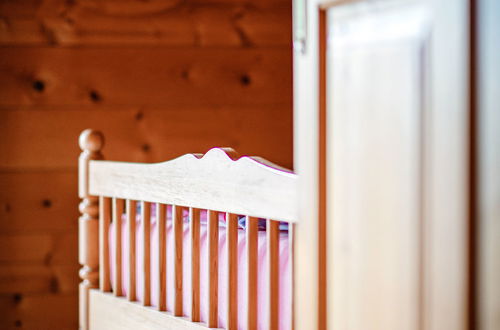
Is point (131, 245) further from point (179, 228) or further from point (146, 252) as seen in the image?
point (179, 228)

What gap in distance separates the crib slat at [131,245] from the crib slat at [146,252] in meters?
0.05

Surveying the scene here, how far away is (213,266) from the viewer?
1193 mm

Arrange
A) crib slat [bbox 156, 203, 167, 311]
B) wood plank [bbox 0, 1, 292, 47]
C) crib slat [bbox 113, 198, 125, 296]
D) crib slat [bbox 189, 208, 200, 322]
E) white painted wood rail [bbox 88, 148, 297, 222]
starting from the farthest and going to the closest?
1. wood plank [bbox 0, 1, 292, 47]
2. crib slat [bbox 113, 198, 125, 296]
3. crib slat [bbox 156, 203, 167, 311]
4. crib slat [bbox 189, 208, 200, 322]
5. white painted wood rail [bbox 88, 148, 297, 222]

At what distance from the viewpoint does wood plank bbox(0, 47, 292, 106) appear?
217 cm

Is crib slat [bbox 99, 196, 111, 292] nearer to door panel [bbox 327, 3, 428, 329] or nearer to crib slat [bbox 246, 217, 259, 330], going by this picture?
crib slat [bbox 246, 217, 259, 330]

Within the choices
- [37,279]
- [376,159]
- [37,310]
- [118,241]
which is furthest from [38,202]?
[376,159]

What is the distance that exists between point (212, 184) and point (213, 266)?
152mm

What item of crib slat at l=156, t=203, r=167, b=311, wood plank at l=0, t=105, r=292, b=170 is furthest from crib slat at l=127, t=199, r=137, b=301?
wood plank at l=0, t=105, r=292, b=170

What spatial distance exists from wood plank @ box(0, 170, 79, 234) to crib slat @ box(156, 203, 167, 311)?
0.94m

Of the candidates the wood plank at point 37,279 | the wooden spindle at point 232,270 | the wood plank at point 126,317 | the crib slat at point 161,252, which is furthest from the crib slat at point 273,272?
the wood plank at point 37,279

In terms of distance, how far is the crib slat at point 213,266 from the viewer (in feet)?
3.90

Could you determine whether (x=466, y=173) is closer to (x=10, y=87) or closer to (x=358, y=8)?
(x=358, y=8)

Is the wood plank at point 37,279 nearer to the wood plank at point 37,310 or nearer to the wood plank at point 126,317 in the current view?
the wood plank at point 37,310

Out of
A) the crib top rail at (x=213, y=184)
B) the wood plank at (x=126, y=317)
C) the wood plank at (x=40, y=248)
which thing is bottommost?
the wood plank at (x=126, y=317)
